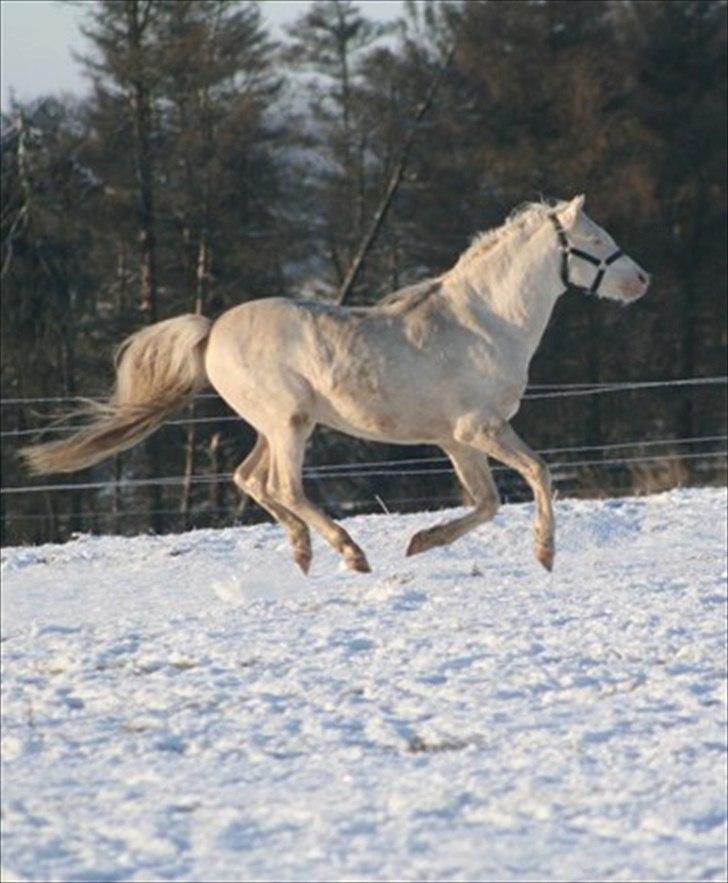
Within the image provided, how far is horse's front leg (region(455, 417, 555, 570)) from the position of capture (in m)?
9.38

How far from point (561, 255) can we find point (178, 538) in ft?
13.3

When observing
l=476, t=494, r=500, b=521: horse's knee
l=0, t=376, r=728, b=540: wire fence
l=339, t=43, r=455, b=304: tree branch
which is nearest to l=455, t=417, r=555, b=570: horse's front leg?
l=476, t=494, r=500, b=521: horse's knee

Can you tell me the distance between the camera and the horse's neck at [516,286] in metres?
9.66

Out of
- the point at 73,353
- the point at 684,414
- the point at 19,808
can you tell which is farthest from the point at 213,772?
the point at 684,414

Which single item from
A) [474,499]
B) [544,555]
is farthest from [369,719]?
[474,499]

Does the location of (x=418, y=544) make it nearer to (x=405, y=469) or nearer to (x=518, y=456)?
(x=518, y=456)

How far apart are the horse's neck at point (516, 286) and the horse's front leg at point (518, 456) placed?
43cm

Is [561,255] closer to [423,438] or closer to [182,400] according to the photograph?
[423,438]

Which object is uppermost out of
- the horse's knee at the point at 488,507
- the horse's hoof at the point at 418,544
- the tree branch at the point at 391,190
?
the tree branch at the point at 391,190

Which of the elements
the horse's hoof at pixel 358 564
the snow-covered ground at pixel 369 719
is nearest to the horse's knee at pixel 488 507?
the snow-covered ground at pixel 369 719

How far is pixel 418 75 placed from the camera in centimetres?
3183

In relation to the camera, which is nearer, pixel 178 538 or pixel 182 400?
pixel 182 400

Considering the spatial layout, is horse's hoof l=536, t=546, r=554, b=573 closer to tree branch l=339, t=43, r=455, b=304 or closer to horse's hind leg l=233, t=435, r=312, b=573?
horse's hind leg l=233, t=435, r=312, b=573

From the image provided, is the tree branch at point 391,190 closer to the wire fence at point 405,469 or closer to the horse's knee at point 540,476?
the wire fence at point 405,469
